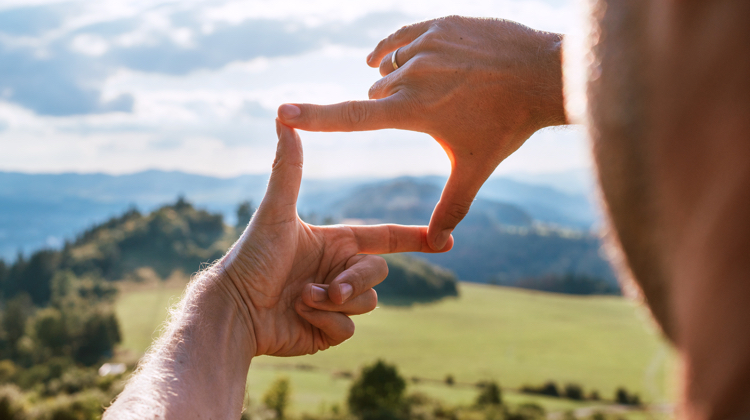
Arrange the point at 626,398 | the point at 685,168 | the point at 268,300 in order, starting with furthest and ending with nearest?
the point at 626,398
the point at 268,300
the point at 685,168

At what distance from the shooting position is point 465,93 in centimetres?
288

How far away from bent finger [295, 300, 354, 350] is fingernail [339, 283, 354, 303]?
7.9 inches

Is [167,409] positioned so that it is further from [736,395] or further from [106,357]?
[106,357]

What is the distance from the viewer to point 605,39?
40.3 inches

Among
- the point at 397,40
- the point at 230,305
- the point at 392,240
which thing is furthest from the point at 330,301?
A: the point at 397,40

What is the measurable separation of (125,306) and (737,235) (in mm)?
79316

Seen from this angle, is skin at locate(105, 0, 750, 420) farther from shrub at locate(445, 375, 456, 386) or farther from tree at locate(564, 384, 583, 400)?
tree at locate(564, 384, 583, 400)

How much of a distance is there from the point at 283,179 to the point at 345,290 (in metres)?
0.82

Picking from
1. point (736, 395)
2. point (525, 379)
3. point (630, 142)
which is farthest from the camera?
point (525, 379)

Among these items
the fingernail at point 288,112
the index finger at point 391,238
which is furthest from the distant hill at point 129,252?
the fingernail at point 288,112

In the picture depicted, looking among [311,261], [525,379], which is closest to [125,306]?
[525,379]

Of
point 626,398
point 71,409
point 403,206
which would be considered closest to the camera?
point 71,409

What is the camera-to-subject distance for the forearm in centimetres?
218

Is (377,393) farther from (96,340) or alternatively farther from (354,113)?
(96,340)
